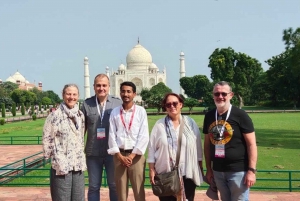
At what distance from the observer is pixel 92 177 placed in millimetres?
3789

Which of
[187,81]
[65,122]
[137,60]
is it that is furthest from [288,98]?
[65,122]

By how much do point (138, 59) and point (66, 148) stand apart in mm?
64150

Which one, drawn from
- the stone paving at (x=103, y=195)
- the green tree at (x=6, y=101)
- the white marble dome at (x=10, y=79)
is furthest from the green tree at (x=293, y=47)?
the white marble dome at (x=10, y=79)

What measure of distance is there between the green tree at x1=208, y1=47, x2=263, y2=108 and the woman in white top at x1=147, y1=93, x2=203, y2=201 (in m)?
31.4

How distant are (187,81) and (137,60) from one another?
17775 mm

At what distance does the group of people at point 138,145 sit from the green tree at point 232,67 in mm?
31215

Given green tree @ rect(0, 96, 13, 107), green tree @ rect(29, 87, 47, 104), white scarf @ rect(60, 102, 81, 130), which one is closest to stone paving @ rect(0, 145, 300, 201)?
white scarf @ rect(60, 102, 81, 130)

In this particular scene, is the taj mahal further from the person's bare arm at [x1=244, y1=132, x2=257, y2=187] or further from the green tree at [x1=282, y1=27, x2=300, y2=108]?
the person's bare arm at [x1=244, y1=132, x2=257, y2=187]

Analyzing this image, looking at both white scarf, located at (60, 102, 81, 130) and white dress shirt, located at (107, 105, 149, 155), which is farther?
white dress shirt, located at (107, 105, 149, 155)

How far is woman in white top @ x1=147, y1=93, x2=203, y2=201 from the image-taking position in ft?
11.0

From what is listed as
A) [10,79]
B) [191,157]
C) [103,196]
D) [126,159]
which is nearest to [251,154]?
[191,157]

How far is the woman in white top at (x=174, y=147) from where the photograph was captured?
3.34 metres

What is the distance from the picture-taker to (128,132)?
3.56 m

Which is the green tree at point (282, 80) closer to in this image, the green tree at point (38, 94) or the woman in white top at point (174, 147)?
the woman in white top at point (174, 147)
